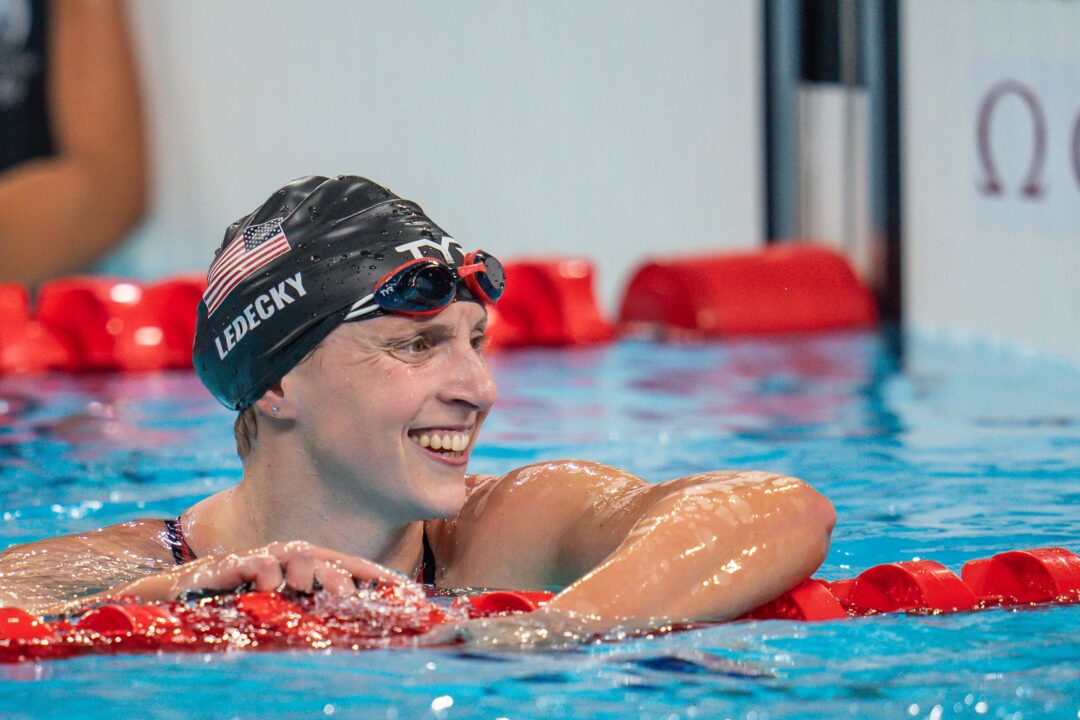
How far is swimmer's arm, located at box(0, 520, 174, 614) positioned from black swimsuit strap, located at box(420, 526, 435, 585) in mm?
504

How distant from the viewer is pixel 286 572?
8.94ft

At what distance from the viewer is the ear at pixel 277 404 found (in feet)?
10.3

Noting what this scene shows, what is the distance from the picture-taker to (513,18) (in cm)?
1259

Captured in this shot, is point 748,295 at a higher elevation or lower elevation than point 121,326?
lower

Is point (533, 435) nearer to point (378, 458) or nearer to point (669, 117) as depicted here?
point (378, 458)

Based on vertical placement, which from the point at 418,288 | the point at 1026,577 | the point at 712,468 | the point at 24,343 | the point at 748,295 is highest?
the point at 418,288

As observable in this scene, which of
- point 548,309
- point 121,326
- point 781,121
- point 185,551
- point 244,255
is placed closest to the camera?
point 244,255

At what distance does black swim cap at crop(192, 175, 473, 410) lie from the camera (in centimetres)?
309

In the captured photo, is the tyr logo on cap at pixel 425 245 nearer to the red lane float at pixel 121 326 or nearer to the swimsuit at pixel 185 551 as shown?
the swimsuit at pixel 185 551

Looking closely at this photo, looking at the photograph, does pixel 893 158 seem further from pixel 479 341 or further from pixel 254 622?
pixel 254 622

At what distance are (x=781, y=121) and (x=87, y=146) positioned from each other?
18.1 feet

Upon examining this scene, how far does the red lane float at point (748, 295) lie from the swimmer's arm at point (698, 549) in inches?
261

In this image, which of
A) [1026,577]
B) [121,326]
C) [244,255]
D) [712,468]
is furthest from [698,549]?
[121,326]

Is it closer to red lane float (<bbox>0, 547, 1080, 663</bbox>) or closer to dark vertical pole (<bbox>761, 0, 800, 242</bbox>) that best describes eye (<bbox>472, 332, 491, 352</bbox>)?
red lane float (<bbox>0, 547, 1080, 663</bbox>)
